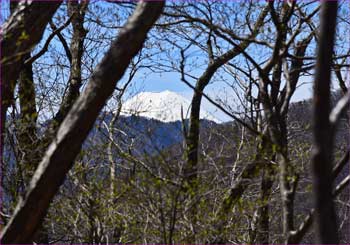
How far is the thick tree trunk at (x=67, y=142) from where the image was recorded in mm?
3152

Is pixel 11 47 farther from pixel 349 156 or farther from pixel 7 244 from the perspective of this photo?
pixel 349 156

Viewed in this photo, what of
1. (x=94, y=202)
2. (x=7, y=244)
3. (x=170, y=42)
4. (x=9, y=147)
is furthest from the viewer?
(x=170, y=42)

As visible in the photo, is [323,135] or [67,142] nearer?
[323,135]

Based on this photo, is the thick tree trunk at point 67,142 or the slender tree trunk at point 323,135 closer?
the slender tree trunk at point 323,135

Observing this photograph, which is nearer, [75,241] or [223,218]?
[223,218]

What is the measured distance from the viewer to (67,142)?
315 cm

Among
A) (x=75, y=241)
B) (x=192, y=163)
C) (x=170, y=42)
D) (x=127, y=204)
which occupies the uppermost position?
(x=170, y=42)

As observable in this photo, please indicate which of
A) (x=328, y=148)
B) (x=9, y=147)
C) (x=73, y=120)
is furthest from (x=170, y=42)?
Result: (x=328, y=148)

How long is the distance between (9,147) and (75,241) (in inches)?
63.7

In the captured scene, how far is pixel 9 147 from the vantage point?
605 centimetres

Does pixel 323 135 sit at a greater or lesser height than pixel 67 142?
lesser

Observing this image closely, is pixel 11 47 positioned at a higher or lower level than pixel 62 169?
higher

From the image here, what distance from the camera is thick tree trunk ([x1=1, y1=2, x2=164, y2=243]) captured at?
3.15 metres

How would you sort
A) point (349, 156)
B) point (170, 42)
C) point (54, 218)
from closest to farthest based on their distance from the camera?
point (349, 156), point (54, 218), point (170, 42)
